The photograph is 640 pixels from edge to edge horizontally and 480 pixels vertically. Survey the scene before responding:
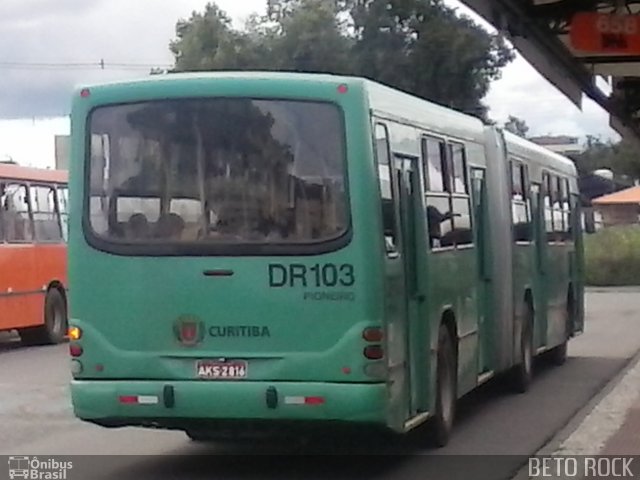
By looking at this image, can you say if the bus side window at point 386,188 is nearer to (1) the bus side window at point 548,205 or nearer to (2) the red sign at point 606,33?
(2) the red sign at point 606,33

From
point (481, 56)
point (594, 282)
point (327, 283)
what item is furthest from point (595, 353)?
point (481, 56)

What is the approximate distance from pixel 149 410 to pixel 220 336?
0.72 meters

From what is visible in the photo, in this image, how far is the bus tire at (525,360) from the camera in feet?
56.7

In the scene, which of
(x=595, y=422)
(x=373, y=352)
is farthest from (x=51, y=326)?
(x=373, y=352)

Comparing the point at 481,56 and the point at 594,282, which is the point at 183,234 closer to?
the point at 594,282

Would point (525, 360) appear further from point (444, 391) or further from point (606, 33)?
point (444, 391)

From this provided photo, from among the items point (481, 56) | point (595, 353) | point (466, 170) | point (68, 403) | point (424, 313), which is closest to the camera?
point (424, 313)

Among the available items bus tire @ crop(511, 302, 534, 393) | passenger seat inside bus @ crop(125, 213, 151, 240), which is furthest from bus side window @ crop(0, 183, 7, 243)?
passenger seat inside bus @ crop(125, 213, 151, 240)

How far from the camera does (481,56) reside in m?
55.2

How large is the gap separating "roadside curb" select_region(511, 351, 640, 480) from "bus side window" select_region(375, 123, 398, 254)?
1.97 m

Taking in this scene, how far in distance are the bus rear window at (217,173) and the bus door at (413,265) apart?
0.83 m

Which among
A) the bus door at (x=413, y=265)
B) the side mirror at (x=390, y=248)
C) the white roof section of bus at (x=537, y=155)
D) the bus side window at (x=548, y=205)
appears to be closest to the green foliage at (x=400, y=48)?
the white roof section of bus at (x=537, y=155)

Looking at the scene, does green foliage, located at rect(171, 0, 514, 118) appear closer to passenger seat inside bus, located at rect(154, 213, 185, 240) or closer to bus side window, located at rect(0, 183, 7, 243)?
bus side window, located at rect(0, 183, 7, 243)

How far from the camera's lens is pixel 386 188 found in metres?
11.3
